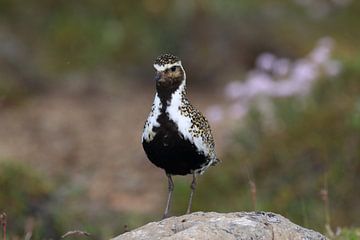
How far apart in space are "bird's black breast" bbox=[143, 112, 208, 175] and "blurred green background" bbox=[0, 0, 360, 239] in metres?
3.30

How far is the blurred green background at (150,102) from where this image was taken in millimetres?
10938

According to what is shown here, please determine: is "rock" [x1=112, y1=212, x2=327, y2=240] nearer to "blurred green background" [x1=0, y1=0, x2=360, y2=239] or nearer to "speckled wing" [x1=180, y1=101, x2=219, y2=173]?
"speckled wing" [x1=180, y1=101, x2=219, y2=173]

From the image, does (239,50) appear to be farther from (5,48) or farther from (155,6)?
(5,48)

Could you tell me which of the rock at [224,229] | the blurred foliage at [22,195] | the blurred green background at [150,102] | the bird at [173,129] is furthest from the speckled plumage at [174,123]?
the blurred foliage at [22,195]

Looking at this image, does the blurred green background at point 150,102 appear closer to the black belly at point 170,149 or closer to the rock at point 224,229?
the black belly at point 170,149

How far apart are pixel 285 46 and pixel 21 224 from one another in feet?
22.4

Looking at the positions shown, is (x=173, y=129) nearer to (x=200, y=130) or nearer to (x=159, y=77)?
(x=200, y=130)

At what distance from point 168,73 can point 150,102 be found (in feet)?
27.8

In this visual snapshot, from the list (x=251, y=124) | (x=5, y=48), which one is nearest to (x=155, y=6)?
(x=5, y=48)

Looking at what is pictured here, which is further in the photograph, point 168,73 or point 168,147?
point 168,73

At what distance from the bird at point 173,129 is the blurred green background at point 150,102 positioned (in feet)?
10.8

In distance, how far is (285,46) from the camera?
15.5 meters

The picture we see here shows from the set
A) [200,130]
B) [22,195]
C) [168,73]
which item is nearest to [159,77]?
[168,73]

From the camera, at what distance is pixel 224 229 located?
5.12 metres
